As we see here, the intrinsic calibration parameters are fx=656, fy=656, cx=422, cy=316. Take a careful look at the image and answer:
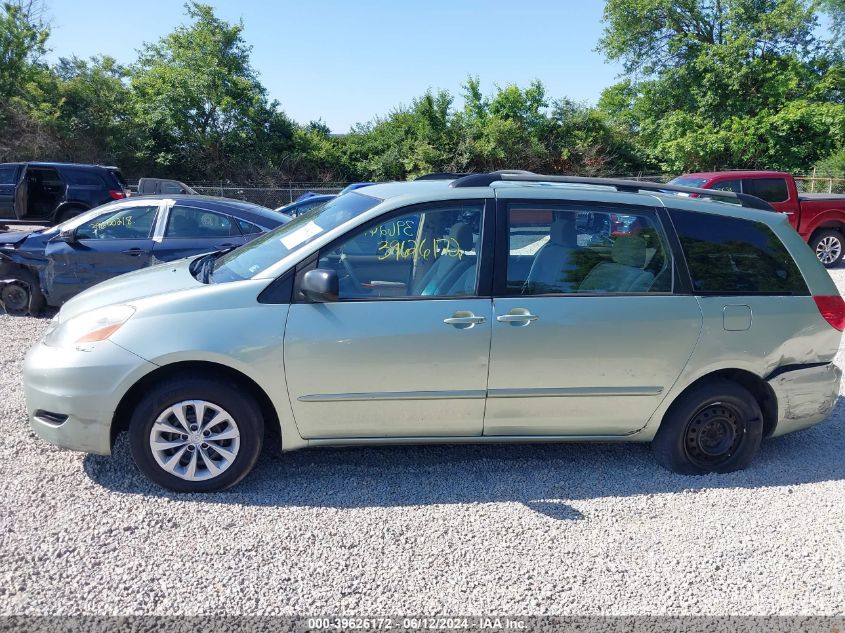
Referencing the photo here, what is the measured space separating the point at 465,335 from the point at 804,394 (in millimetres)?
2309

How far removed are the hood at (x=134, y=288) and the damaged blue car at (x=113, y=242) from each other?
326 cm

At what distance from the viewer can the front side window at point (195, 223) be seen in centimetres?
782

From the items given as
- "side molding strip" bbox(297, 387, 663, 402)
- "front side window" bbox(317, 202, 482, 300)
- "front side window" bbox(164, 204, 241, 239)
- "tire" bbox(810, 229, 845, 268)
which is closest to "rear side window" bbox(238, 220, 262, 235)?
"front side window" bbox(164, 204, 241, 239)

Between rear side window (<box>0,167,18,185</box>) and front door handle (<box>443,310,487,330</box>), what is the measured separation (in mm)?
15619

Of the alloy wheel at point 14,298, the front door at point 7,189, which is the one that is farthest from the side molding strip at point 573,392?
the front door at point 7,189

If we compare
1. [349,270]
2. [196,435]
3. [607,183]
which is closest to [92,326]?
[196,435]

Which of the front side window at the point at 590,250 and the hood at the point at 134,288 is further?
the front side window at the point at 590,250

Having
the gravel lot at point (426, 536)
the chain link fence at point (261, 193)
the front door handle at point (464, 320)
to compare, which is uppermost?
the chain link fence at point (261, 193)

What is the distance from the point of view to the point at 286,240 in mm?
4188

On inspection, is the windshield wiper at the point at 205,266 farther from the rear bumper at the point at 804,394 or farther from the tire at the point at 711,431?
the rear bumper at the point at 804,394

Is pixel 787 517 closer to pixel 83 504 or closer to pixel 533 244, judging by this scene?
pixel 533 244

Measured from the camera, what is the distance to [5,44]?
26.8 metres

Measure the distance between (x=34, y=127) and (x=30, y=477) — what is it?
26060 mm

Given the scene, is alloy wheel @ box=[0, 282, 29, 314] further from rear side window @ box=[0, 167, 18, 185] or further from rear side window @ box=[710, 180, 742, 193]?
rear side window @ box=[710, 180, 742, 193]
